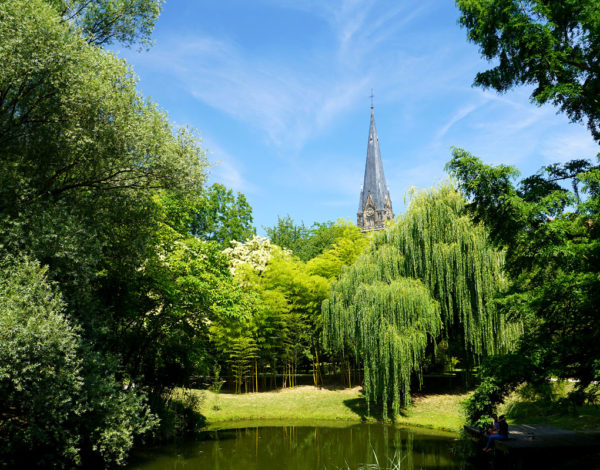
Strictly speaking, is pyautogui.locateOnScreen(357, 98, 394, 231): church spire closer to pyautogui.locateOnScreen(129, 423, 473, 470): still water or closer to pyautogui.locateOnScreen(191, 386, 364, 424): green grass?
pyautogui.locateOnScreen(191, 386, 364, 424): green grass

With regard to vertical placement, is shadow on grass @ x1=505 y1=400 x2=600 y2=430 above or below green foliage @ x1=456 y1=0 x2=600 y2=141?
below

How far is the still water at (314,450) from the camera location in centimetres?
1186

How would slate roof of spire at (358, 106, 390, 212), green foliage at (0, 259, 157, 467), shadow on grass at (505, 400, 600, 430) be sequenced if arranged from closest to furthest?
green foliage at (0, 259, 157, 467), shadow on grass at (505, 400, 600, 430), slate roof of spire at (358, 106, 390, 212)

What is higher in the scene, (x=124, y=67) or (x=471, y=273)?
(x=124, y=67)

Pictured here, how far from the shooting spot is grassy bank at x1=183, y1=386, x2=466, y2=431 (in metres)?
16.6

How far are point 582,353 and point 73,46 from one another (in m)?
11.9

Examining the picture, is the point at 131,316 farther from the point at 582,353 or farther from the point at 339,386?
the point at 339,386

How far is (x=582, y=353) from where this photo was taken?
7.44 meters

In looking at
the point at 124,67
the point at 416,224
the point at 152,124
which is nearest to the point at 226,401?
the point at 416,224

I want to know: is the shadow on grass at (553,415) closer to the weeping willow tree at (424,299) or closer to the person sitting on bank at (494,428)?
the person sitting on bank at (494,428)

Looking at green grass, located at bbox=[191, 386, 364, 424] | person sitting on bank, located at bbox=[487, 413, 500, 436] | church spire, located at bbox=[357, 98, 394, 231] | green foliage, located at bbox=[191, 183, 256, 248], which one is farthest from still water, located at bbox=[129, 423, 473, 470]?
church spire, located at bbox=[357, 98, 394, 231]

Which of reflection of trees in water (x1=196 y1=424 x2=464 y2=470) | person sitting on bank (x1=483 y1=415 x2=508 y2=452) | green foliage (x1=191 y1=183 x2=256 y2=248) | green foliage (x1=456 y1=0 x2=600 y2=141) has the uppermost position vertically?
green foliage (x1=191 y1=183 x2=256 y2=248)

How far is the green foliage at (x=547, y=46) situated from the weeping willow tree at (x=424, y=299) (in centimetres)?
771

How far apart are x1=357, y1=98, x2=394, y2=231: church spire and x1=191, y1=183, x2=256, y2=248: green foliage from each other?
136 feet
